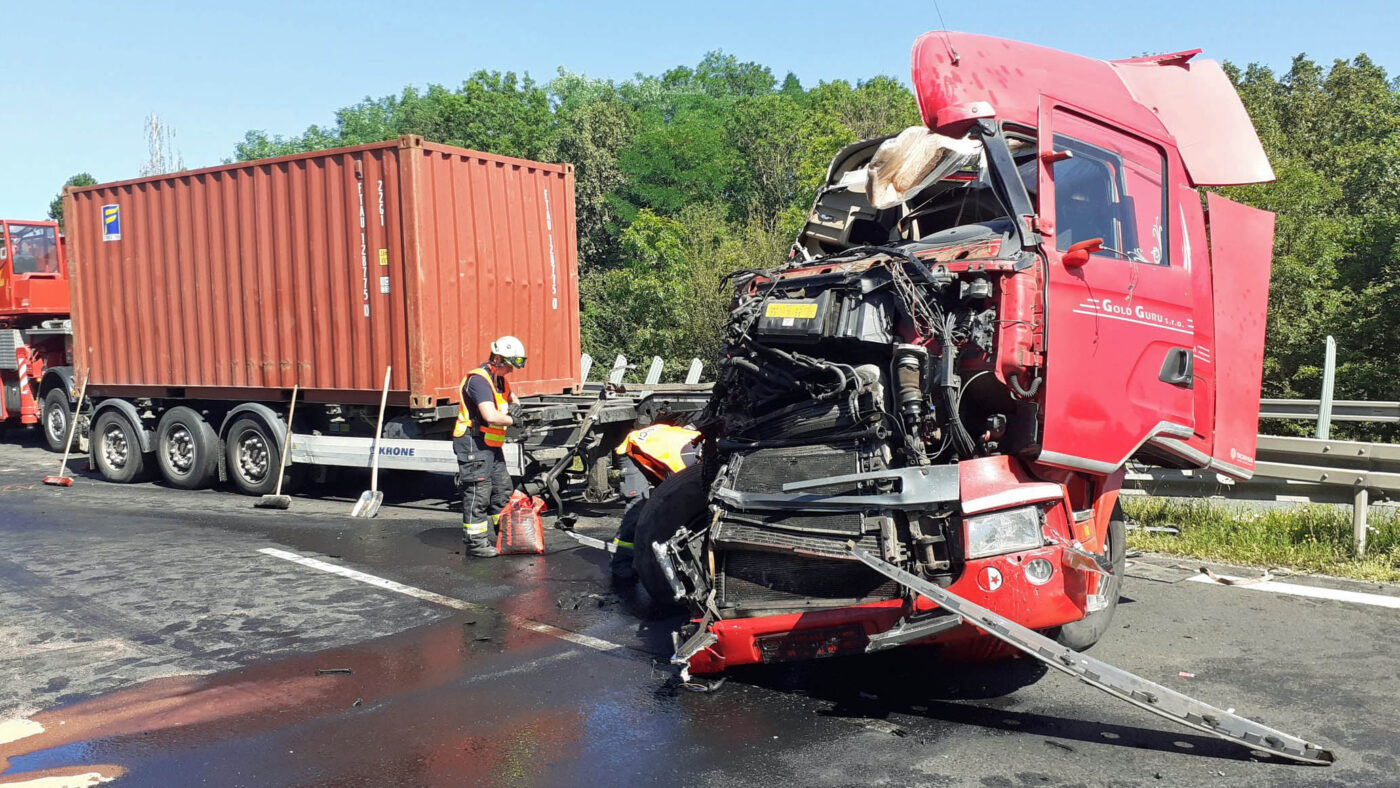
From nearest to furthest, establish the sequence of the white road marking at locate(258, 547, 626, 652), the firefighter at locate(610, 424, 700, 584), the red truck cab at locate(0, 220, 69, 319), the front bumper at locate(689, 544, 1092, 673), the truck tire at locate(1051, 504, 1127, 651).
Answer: the front bumper at locate(689, 544, 1092, 673), the truck tire at locate(1051, 504, 1127, 651), the white road marking at locate(258, 547, 626, 652), the firefighter at locate(610, 424, 700, 584), the red truck cab at locate(0, 220, 69, 319)

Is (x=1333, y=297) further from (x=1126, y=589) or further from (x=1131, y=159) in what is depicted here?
(x=1131, y=159)

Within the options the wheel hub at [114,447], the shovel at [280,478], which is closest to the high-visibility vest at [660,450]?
the shovel at [280,478]

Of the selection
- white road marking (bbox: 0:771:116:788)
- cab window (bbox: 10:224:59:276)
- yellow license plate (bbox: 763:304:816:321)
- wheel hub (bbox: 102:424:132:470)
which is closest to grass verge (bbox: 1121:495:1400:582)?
yellow license plate (bbox: 763:304:816:321)

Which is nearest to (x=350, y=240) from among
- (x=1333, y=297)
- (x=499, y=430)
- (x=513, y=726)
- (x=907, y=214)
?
(x=499, y=430)

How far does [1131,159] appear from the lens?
5086mm

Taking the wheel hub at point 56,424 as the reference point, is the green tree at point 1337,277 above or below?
above

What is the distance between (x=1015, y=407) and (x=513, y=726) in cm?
243

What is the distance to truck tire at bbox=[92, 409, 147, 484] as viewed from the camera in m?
12.3

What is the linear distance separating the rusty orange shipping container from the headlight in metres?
6.67

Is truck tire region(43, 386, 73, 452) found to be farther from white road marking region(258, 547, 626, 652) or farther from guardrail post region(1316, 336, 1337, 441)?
guardrail post region(1316, 336, 1337, 441)

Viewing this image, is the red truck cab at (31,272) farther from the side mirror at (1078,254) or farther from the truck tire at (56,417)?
the side mirror at (1078,254)

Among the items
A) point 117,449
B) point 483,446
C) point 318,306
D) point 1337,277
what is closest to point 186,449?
point 117,449

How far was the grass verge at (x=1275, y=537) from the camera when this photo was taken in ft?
21.5

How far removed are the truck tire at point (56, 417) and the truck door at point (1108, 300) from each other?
1414 cm
